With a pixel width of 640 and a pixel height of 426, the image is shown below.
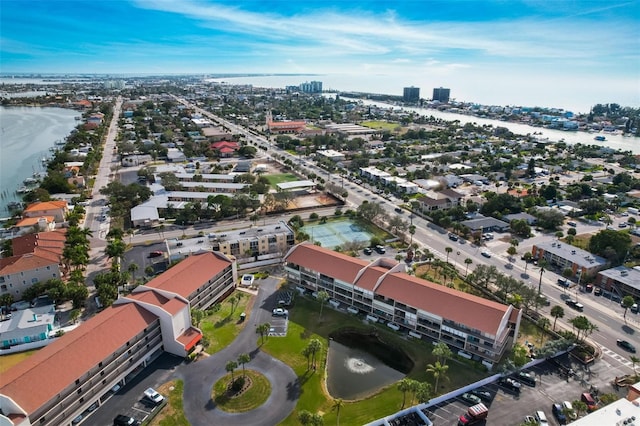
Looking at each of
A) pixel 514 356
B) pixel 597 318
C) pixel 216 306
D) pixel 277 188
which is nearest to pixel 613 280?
pixel 597 318

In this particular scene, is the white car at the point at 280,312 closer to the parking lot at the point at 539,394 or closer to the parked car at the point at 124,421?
the parked car at the point at 124,421

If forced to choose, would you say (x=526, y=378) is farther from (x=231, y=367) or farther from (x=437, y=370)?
(x=231, y=367)

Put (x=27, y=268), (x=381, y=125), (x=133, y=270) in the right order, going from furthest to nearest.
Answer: (x=381, y=125), (x=133, y=270), (x=27, y=268)

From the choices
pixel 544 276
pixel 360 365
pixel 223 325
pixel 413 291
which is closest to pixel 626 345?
pixel 544 276

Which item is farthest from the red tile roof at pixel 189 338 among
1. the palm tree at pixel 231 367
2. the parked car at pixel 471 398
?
the parked car at pixel 471 398

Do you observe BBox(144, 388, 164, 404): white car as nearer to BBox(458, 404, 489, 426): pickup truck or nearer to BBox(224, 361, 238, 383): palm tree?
BBox(224, 361, 238, 383): palm tree

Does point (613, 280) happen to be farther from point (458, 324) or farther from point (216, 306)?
point (216, 306)

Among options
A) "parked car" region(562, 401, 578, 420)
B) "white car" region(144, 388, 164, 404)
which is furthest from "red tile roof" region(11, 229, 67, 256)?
"parked car" region(562, 401, 578, 420)
